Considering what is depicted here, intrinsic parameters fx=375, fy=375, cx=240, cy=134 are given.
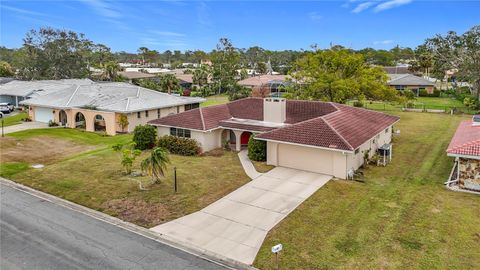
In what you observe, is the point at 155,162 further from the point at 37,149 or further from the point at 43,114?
the point at 43,114

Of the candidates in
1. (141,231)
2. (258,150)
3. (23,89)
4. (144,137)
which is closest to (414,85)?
(258,150)

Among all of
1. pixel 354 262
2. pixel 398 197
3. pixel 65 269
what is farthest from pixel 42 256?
pixel 398 197

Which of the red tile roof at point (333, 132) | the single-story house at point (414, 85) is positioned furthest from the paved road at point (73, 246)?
the single-story house at point (414, 85)

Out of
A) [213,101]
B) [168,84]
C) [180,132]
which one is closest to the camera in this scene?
[180,132]

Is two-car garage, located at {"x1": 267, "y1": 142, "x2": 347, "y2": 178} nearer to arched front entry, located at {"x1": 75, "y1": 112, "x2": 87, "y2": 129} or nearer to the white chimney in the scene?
the white chimney

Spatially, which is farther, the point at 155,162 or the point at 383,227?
the point at 155,162
